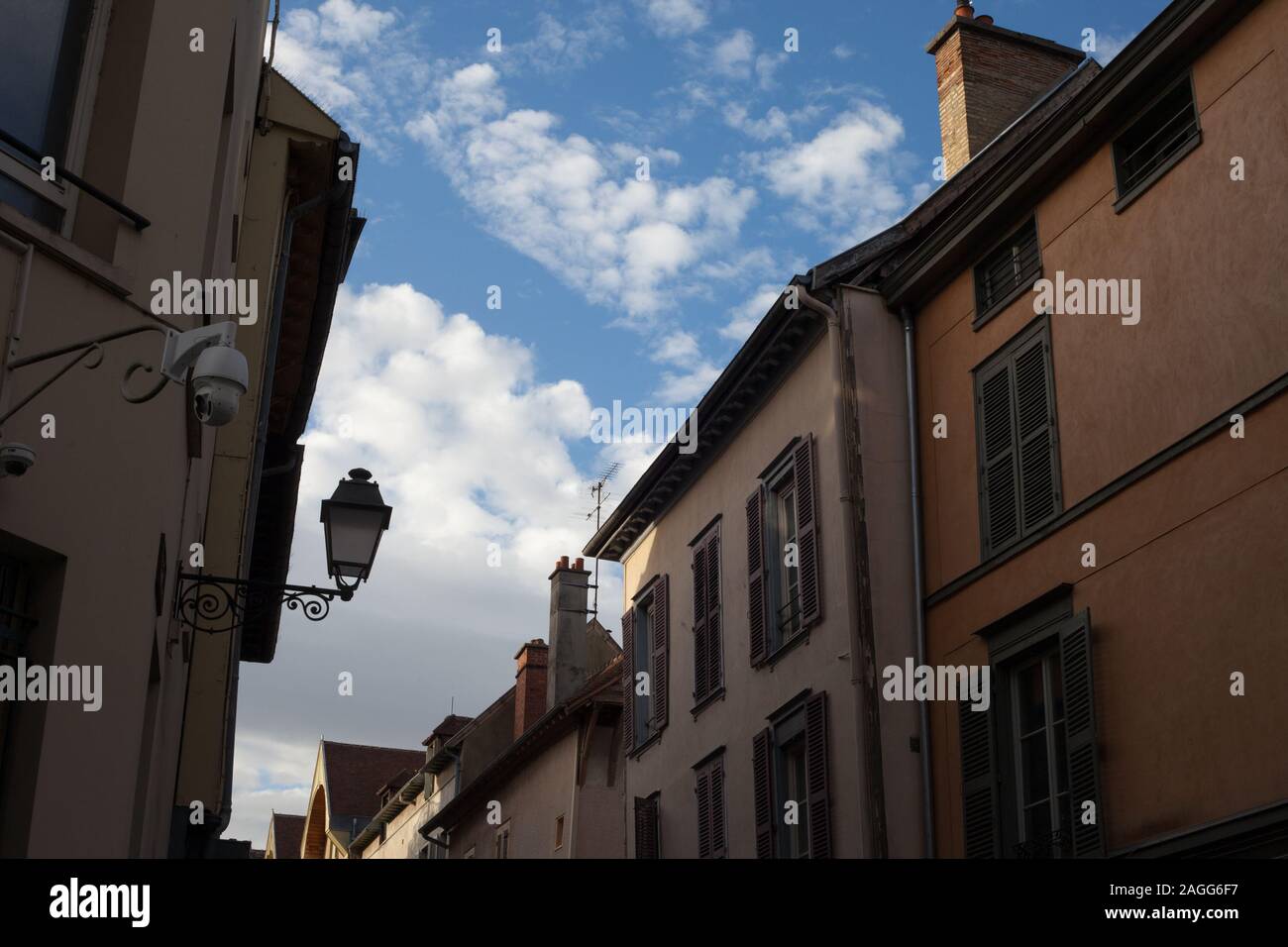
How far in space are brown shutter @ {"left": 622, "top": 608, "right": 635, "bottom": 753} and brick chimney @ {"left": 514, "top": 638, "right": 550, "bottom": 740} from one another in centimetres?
1121

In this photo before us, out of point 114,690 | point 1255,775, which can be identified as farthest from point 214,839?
point 1255,775

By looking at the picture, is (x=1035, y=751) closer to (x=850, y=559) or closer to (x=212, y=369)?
(x=850, y=559)

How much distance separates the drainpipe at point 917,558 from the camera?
43.8 ft

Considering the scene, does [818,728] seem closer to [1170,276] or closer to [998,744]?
[998,744]

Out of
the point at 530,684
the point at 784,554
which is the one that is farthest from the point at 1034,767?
the point at 530,684

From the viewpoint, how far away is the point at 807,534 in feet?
49.9

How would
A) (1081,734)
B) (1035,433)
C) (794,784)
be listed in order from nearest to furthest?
(1081,734), (1035,433), (794,784)

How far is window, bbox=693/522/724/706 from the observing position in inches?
692

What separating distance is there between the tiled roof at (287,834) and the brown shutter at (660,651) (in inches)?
1765

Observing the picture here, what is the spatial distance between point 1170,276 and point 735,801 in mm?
7929

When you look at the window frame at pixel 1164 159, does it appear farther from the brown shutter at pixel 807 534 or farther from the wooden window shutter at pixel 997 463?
the brown shutter at pixel 807 534

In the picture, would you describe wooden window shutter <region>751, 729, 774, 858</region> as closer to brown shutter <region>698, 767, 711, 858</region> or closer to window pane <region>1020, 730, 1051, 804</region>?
brown shutter <region>698, 767, 711, 858</region>

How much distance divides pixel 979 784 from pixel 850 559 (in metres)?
2.53
